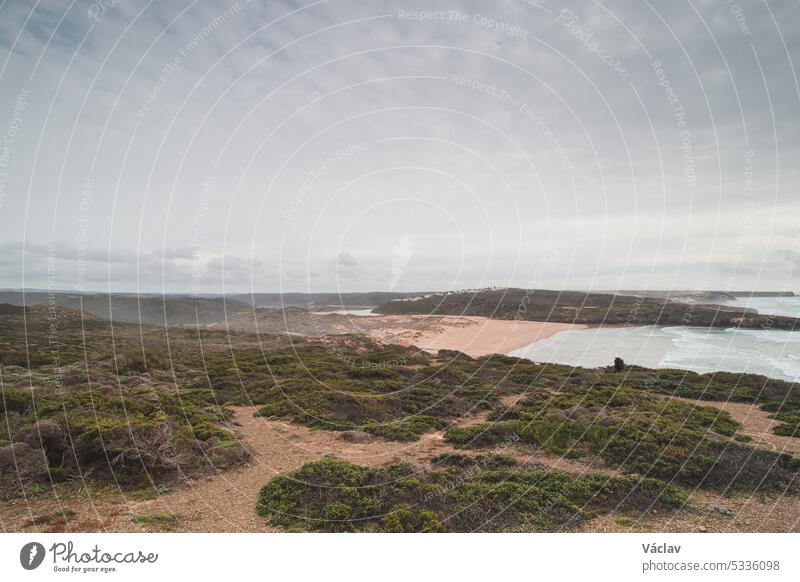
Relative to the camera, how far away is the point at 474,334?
196 feet

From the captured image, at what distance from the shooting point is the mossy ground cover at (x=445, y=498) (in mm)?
9406

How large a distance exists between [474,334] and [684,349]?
26050mm

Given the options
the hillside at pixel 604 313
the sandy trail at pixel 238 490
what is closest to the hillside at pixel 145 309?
the hillside at pixel 604 313

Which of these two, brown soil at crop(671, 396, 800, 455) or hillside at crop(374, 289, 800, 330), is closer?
brown soil at crop(671, 396, 800, 455)

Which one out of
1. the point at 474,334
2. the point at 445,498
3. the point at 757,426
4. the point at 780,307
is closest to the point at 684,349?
the point at 474,334

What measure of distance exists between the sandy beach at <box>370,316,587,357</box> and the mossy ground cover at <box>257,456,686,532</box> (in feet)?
98.1

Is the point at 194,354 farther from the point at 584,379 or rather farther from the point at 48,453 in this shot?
the point at 584,379

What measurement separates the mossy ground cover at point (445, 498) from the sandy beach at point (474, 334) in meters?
29.9

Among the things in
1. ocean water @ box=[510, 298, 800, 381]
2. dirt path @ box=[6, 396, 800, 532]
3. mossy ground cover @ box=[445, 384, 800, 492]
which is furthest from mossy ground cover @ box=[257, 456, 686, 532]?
ocean water @ box=[510, 298, 800, 381]

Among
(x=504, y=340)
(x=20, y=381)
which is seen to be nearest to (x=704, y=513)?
(x=20, y=381)

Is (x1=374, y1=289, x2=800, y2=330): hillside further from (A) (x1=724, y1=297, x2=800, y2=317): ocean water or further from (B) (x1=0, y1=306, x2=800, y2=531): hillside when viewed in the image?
(B) (x1=0, y1=306, x2=800, y2=531): hillside

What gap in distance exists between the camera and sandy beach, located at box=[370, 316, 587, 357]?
1892 inches
